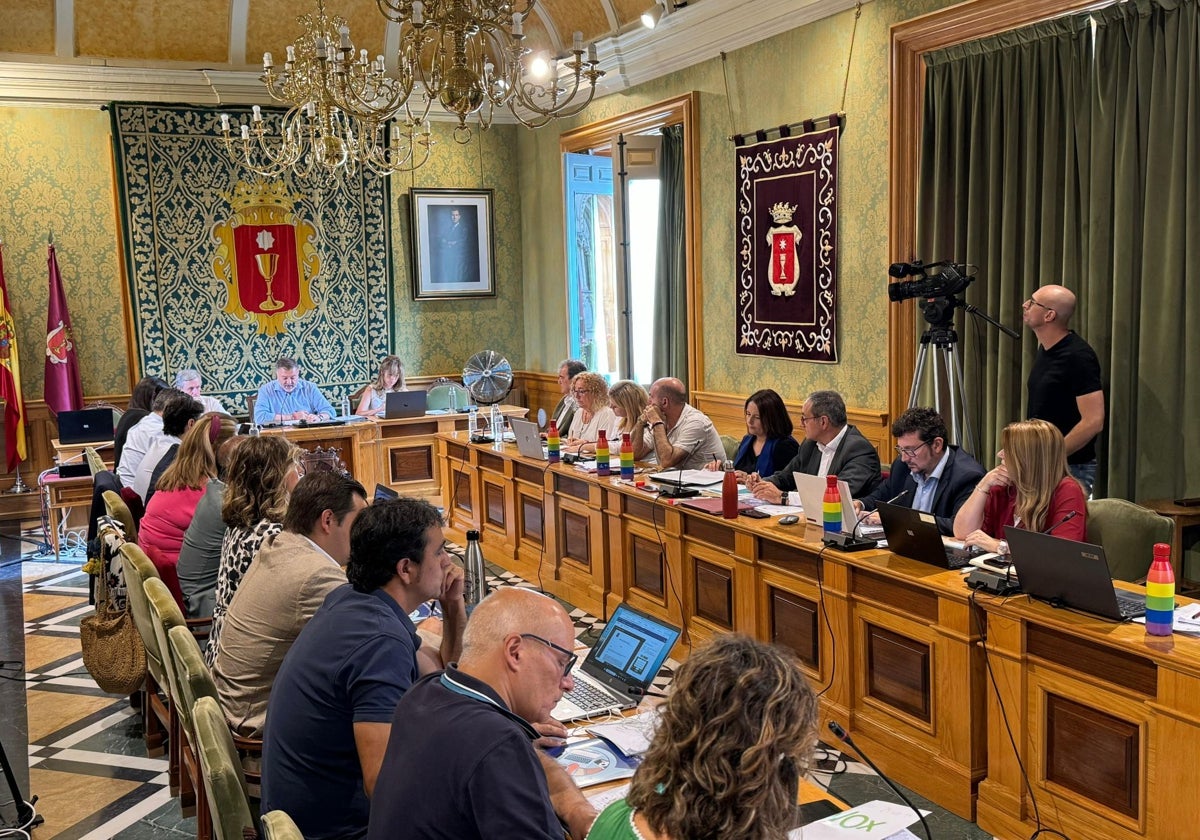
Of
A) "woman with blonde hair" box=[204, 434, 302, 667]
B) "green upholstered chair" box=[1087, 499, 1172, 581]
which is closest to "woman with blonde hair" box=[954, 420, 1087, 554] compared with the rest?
"green upholstered chair" box=[1087, 499, 1172, 581]

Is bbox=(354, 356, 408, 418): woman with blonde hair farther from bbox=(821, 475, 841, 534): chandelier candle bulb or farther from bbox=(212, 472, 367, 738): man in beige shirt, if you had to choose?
bbox=(212, 472, 367, 738): man in beige shirt

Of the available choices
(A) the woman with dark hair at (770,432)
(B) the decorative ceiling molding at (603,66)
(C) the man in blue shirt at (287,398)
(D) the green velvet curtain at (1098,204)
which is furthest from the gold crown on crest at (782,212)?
(C) the man in blue shirt at (287,398)

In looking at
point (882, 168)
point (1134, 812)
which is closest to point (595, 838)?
point (1134, 812)

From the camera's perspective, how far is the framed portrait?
33.3 ft

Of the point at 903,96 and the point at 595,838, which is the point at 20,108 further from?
the point at 595,838

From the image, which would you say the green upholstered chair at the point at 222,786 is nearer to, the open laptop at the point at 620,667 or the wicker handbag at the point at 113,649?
the open laptop at the point at 620,667

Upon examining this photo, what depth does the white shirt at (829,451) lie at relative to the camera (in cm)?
511

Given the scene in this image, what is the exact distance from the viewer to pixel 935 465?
A: 4.40 meters

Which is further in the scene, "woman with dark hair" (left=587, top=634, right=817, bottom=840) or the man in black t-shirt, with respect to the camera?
the man in black t-shirt

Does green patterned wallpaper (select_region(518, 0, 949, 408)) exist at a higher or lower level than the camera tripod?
higher

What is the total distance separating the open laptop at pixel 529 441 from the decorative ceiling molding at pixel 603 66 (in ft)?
9.71

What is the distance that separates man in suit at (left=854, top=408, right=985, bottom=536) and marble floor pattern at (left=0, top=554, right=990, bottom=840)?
1.10 metres

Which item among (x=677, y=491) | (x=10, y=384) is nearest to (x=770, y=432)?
(x=677, y=491)

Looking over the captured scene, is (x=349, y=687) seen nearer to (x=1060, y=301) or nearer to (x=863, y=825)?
(x=863, y=825)
